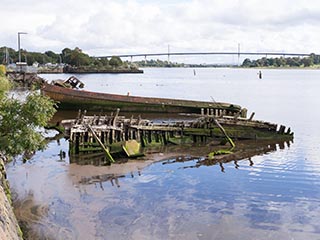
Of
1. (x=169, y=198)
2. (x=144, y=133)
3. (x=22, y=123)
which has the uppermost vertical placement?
(x=22, y=123)

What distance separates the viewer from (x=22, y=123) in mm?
18281

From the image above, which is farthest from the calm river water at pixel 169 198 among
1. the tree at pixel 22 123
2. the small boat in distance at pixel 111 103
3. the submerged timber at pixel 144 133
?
the small boat in distance at pixel 111 103

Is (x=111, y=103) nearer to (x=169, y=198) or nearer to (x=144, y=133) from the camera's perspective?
(x=144, y=133)

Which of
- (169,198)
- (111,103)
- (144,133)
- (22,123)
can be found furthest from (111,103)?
(169,198)

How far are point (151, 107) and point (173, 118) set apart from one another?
301 centimetres

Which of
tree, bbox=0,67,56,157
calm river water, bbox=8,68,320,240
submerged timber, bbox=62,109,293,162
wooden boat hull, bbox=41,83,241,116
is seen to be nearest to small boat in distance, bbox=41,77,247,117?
wooden boat hull, bbox=41,83,241,116

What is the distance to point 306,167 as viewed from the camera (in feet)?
82.7

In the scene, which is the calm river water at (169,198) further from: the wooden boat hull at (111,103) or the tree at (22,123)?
the wooden boat hull at (111,103)

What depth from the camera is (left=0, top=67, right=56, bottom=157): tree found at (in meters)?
18.0

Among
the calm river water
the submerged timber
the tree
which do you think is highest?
the tree

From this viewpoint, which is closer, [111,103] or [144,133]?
[144,133]

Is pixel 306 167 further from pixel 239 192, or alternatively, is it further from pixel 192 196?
pixel 192 196

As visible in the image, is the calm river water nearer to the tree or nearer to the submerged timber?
the submerged timber

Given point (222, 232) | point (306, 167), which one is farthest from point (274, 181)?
point (222, 232)
